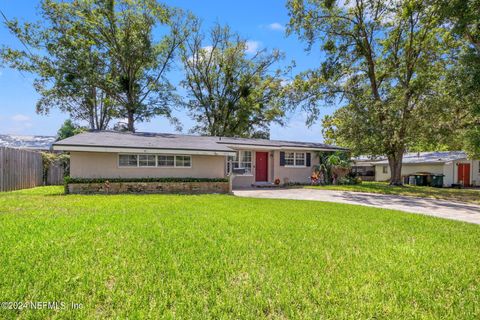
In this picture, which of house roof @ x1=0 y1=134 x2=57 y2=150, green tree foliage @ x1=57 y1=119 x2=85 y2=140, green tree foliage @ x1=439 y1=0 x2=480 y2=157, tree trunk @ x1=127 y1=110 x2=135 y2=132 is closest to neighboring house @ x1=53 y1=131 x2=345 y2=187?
green tree foliage @ x1=439 y1=0 x2=480 y2=157

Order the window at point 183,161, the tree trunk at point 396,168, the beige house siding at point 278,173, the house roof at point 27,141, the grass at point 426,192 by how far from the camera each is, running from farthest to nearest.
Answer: the house roof at point 27,141 < the tree trunk at point 396,168 < the beige house siding at point 278,173 < the window at point 183,161 < the grass at point 426,192

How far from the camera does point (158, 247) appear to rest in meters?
4.49

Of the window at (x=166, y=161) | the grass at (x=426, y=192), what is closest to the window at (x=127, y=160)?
the window at (x=166, y=161)

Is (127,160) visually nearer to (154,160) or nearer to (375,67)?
(154,160)

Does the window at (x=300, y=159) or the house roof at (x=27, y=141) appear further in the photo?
the house roof at (x=27, y=141)

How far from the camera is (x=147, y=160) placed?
1480cm

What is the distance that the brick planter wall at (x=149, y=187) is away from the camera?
41.6ft

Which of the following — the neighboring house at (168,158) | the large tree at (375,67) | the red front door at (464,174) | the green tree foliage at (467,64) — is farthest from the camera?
the red front door at (464,174)

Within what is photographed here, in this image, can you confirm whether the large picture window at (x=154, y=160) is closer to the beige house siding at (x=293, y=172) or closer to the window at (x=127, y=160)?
the window at (x=127, y=160)

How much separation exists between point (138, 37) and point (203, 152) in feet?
47.8

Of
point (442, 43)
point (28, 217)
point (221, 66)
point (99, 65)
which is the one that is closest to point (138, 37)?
point (99, 65)

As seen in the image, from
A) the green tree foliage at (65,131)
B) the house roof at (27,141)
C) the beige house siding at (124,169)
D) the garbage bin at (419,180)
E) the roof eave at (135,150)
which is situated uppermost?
the green tree foliage at (65,131)

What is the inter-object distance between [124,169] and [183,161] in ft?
9.92

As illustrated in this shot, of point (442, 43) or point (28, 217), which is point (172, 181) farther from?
point (442, 43)
